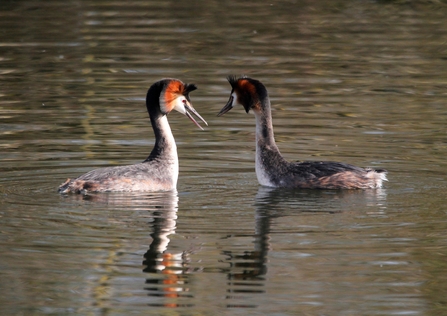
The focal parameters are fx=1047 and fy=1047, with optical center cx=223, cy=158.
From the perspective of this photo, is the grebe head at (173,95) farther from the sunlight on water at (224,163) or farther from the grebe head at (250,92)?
the sunlight on water at (224,163)

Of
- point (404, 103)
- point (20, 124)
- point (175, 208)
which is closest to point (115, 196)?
point (175, 208)

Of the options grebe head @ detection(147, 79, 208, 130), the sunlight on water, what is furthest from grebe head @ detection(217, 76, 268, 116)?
the sunlight on water

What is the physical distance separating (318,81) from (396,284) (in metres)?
9.63

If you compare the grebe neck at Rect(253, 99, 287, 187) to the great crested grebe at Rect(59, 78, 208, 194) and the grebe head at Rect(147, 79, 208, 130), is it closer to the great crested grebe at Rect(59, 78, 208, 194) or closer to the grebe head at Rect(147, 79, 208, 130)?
the grebe head at Rect(147, 79, 208, 130)

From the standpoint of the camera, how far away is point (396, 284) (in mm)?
7410

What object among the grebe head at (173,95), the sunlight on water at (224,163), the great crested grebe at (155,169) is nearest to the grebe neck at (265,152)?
the sunlight on water at (224,163)

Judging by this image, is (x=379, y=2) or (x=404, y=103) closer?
(x=404, y=103)

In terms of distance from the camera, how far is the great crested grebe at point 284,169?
10.3 meters

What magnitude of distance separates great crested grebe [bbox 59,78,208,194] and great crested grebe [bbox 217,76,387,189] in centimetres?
68

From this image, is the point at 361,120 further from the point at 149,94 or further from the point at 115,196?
the point at 115,196

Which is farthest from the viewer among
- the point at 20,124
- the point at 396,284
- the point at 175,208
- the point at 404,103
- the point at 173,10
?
the point at 173,10

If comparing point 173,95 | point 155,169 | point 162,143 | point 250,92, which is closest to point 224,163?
point 250,92

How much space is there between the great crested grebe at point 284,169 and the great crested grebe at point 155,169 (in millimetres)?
681

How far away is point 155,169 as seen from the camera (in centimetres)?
1037
